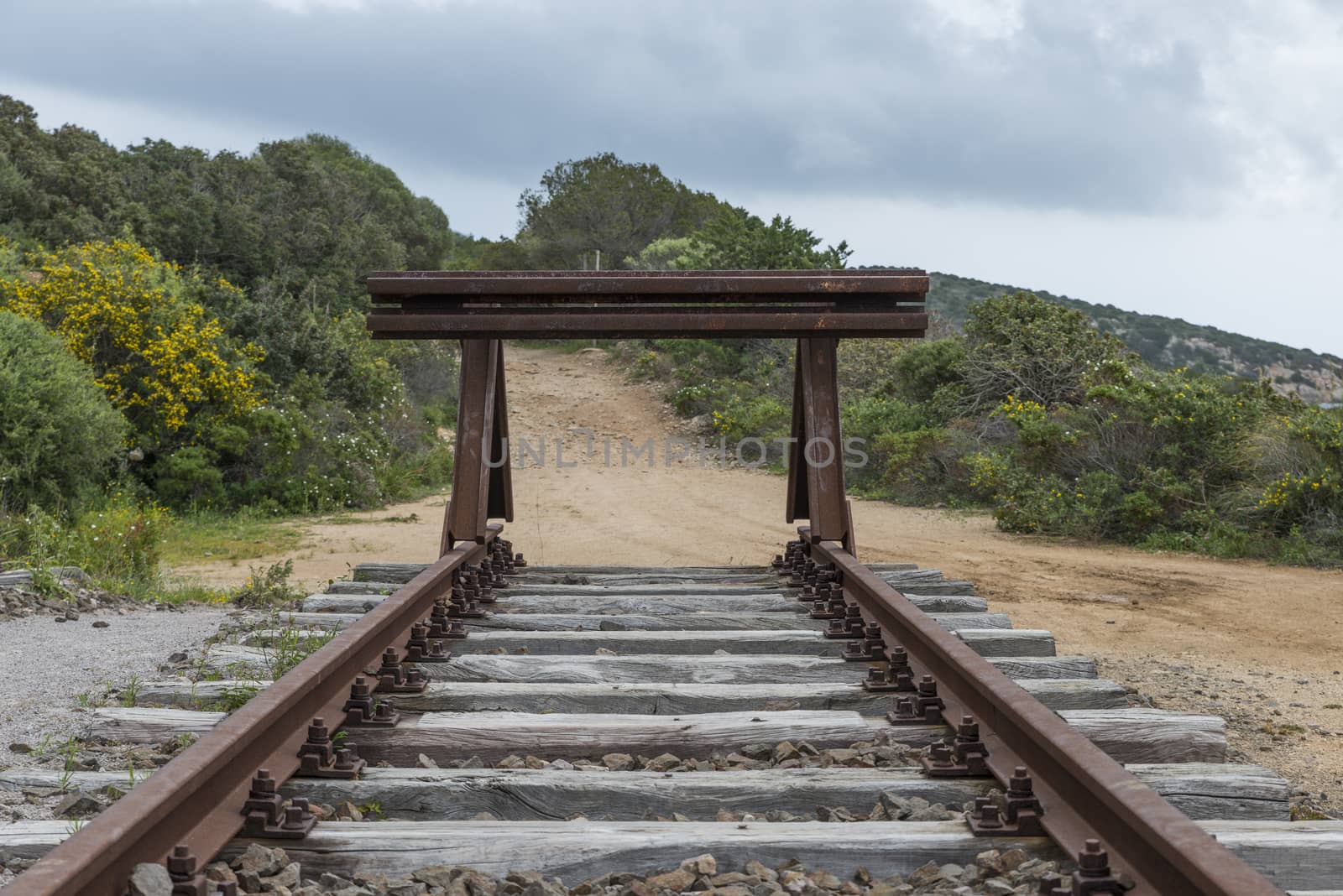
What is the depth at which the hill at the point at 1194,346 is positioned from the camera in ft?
148

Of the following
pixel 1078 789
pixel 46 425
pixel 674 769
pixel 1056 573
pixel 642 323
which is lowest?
pixel 1056 573

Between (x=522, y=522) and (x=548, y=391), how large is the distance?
494 inches

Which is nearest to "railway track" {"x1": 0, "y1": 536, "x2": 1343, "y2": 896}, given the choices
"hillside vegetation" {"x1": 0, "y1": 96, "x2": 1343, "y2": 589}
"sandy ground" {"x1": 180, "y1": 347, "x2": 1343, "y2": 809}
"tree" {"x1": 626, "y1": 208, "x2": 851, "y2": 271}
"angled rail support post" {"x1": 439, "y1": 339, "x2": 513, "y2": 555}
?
"angled rail support post" {"x1": 439, "y1": 339, "x2": 513, "y2": 555}

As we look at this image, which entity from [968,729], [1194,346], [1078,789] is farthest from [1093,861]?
[1194,346]

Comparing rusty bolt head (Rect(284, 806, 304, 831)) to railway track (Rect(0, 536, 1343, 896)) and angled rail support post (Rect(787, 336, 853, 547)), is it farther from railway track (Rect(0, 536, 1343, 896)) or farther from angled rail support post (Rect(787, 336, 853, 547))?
angled rail support post (Rect(787, 336, 853, 547))

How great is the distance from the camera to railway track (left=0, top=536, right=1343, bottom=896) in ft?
8.09

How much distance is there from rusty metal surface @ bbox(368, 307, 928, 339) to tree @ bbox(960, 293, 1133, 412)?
11802 mm

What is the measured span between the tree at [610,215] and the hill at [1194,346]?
1027cm

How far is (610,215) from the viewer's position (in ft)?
130

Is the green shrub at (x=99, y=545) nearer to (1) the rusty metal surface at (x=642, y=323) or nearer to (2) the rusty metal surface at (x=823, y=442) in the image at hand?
(1) the rusty metal surface at (x=642, y=323)

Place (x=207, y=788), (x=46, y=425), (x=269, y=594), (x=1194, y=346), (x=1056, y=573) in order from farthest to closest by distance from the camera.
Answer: (x=1194, y=346) < (x=46, y=425) < (x=1056, y=573) < (x=269, y=594) < (x=207, y=788)

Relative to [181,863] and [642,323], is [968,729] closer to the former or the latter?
[181,863]

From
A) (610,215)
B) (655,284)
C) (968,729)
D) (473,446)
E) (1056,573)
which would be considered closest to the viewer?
(968,729)

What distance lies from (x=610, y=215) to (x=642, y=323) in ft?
113
